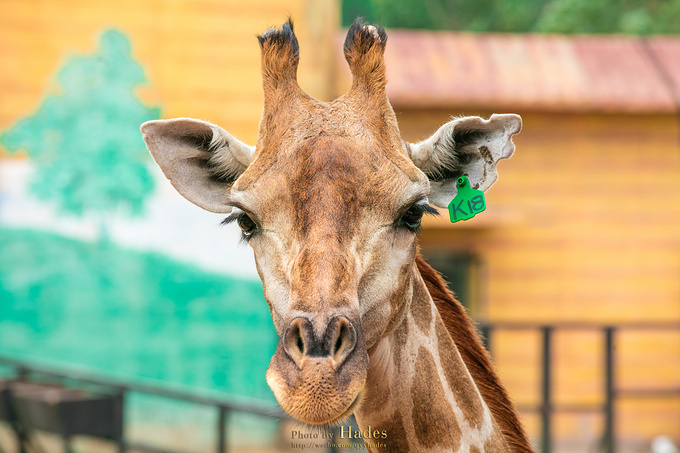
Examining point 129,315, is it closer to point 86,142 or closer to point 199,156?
point 86,142

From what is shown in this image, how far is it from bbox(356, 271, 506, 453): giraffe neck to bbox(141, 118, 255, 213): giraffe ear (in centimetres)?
76

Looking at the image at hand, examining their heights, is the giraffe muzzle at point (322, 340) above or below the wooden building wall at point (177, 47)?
below

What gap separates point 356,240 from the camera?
2234 millimetres

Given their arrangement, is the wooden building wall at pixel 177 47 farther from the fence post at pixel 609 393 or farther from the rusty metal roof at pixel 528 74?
the fence post at pixel 609 393

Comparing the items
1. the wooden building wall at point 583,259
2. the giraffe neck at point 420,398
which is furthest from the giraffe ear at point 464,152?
the wooden building wall at point 583,259

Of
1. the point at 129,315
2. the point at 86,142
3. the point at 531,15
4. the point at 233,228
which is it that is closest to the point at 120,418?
the point at 129,315

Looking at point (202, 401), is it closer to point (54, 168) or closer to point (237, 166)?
point (237, 166)

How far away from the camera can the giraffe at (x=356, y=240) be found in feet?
6.65

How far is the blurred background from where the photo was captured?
8.48 meters

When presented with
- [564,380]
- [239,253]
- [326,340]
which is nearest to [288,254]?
[326,340]

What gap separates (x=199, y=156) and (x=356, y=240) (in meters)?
0.79

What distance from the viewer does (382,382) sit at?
251cm

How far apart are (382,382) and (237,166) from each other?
880 millimetres

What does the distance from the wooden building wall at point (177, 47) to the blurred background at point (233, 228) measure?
22 millimetres
